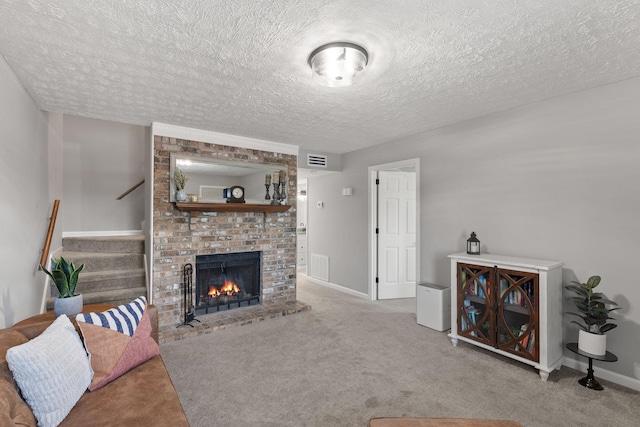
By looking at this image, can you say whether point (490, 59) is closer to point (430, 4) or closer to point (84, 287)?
point (430, 4)

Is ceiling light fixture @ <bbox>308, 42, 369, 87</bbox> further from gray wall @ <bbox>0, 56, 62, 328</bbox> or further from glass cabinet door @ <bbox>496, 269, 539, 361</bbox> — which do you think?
glass cabinet door @ <bbox>496, 269, 539, 361</bbox>

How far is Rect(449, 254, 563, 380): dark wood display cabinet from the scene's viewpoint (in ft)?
8.36

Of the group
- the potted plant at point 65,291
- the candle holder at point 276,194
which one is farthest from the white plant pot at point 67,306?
the candle holder at point 276,194

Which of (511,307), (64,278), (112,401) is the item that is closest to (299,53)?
(112,401)

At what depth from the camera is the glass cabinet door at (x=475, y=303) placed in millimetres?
2912

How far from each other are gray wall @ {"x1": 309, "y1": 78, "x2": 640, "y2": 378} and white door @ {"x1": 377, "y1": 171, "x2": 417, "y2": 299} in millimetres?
750

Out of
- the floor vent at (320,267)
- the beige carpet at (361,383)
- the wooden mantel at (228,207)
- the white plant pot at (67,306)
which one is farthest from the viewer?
the floor vent at (320,267)

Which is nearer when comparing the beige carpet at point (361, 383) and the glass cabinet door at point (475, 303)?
the beige carpet at point (361, 383)

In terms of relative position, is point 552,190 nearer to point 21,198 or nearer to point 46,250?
point 21,198

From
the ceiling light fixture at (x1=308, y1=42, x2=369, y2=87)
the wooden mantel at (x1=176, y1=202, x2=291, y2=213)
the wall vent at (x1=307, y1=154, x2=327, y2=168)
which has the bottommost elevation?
the wooden mantel at (x1=176, y1=202, x2=291, y2=213)

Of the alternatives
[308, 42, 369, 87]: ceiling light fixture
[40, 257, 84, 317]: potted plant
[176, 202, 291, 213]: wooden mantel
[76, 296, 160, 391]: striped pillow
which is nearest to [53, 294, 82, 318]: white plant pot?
[40, 257, 84, 317]: potted plant

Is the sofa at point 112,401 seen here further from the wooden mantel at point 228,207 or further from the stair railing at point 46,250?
the wooden mantel at point 228,207

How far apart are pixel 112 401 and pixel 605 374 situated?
3586 mm

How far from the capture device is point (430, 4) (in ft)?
5.15
